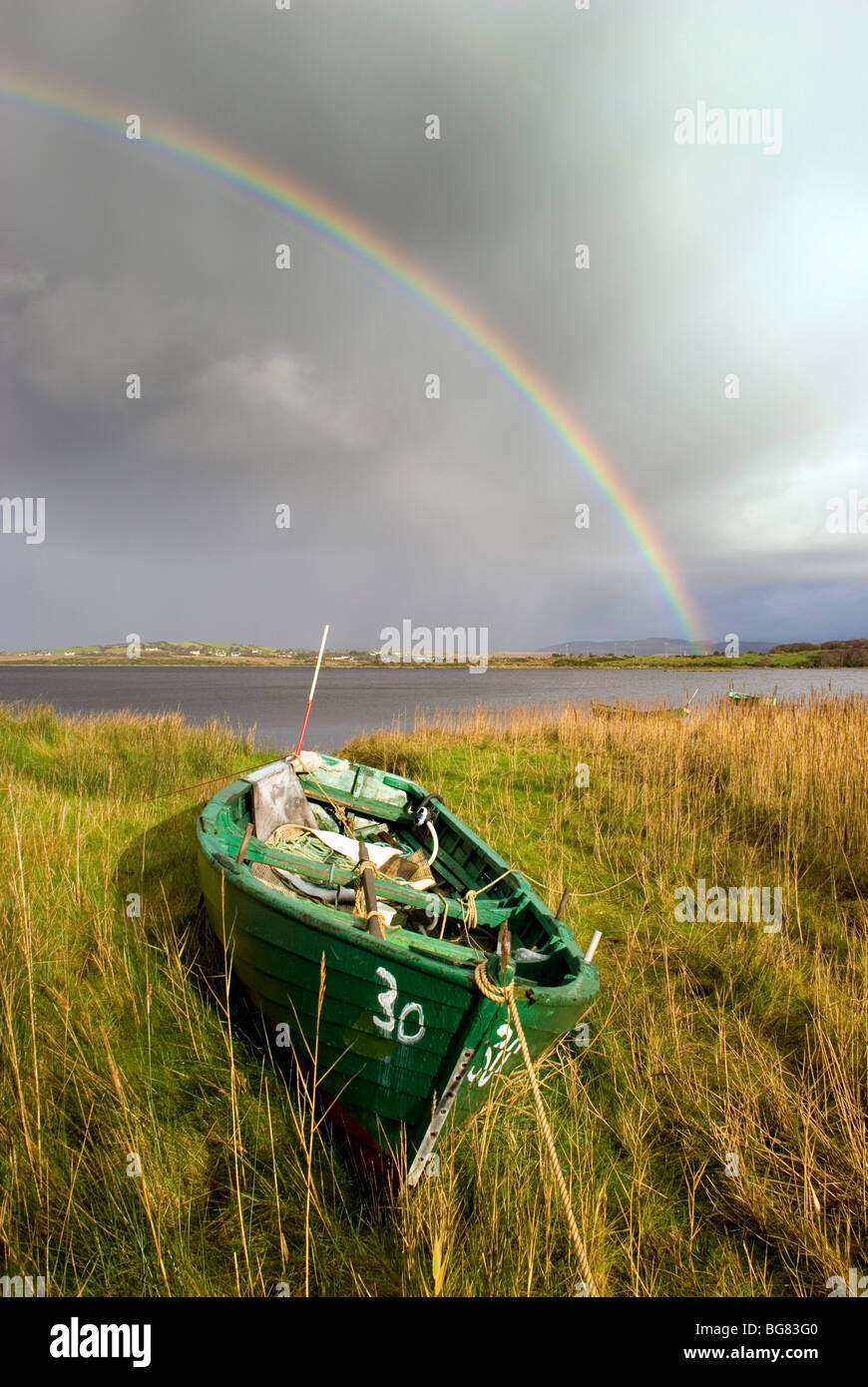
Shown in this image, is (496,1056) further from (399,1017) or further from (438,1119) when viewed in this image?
(399,1017)

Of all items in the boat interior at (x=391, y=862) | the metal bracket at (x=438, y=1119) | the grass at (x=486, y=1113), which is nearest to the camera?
the grass at (x=486, y=1113)

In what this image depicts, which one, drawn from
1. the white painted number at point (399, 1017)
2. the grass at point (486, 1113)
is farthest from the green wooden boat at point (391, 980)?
the grass at point (486, 1113)

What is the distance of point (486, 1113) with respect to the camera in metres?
3.42

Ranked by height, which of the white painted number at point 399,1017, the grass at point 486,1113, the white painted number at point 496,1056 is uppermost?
the white painted number at point 399,1017

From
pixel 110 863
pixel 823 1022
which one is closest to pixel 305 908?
pixel 823 1022

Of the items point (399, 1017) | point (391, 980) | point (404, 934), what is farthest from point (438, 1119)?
point (404, 934)

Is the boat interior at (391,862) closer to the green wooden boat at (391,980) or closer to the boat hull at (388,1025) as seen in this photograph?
the green wooden boat at (391,980)

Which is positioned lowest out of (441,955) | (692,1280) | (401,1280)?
(692,1280)

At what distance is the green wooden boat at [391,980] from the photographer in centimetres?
331

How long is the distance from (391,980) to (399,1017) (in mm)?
194

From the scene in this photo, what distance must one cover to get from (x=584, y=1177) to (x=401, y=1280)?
46.3 inches
